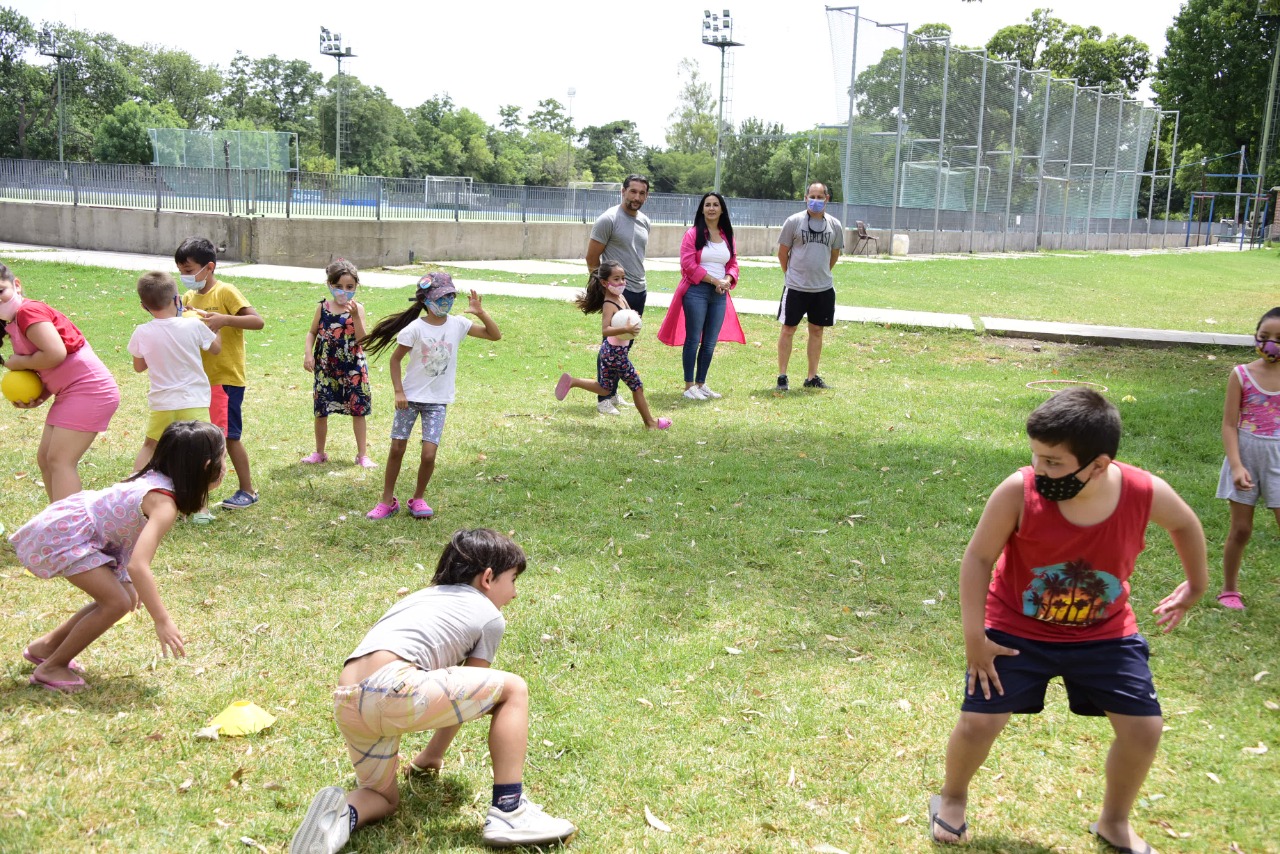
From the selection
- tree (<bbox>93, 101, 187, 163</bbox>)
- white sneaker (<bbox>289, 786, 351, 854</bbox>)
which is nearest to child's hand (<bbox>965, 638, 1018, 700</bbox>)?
white sneaker (<bbox>289, 786, 351, 854</bbox>)

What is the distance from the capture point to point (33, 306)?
5.32m

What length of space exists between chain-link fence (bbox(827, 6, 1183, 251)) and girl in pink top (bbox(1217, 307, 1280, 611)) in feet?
102

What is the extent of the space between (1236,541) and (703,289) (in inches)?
232

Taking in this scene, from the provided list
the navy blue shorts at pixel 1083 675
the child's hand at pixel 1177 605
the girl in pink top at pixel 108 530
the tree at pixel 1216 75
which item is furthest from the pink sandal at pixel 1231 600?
the tree at pixel 1216 75

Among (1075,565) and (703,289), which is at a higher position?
(703,289)

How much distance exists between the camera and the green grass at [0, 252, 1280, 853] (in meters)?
3.51

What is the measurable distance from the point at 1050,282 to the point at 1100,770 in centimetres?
2463

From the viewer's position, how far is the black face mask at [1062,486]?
3039 mm

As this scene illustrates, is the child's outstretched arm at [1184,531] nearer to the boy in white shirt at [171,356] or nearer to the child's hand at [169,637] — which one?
the child's hand at [169,637]

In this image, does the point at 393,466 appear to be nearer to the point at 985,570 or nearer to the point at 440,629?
the point at 440,629

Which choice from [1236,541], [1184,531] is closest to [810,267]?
[1236,541]

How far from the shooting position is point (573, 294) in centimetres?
1738

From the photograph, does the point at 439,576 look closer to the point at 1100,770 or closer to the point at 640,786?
the point at 640,786

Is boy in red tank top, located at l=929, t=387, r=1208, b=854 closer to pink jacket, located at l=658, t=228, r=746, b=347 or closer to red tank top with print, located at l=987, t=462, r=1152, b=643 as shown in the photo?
red tank top with print, located at l=987, t=462, r=1152, b=643
